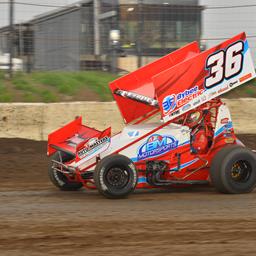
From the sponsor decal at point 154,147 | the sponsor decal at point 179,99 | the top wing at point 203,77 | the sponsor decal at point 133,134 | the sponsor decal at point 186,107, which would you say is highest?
the top wing at point 203,77

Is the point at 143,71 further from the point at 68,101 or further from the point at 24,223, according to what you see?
the point at 68,101

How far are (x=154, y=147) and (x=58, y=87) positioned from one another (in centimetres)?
532

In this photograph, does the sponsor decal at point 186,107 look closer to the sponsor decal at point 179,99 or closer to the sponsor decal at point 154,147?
the sponsor decal at point 179,99

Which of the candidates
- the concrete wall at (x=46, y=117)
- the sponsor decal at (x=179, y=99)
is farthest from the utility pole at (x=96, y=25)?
the sponsor decal at (x=179, y=99)

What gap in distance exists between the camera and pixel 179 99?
7758 millimetres

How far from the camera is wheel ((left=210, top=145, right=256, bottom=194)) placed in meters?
7.55

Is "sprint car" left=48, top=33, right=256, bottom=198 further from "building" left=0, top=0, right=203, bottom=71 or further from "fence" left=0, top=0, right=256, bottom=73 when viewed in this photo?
"building" left=0, top=0, right=203, bottom=71

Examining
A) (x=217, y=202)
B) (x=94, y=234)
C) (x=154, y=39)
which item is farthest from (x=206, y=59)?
(x=154, y=39)

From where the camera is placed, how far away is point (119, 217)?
21.0 feet

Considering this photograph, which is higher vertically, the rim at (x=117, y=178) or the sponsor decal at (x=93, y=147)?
the sponsor decal at (x=93, y=147)

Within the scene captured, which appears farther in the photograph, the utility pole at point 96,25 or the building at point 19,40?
the utility pole at point 96,25

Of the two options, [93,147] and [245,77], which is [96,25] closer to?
[245,77]

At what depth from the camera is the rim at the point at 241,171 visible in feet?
25.3

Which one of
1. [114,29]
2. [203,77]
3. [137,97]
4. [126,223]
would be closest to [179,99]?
[203,77]
